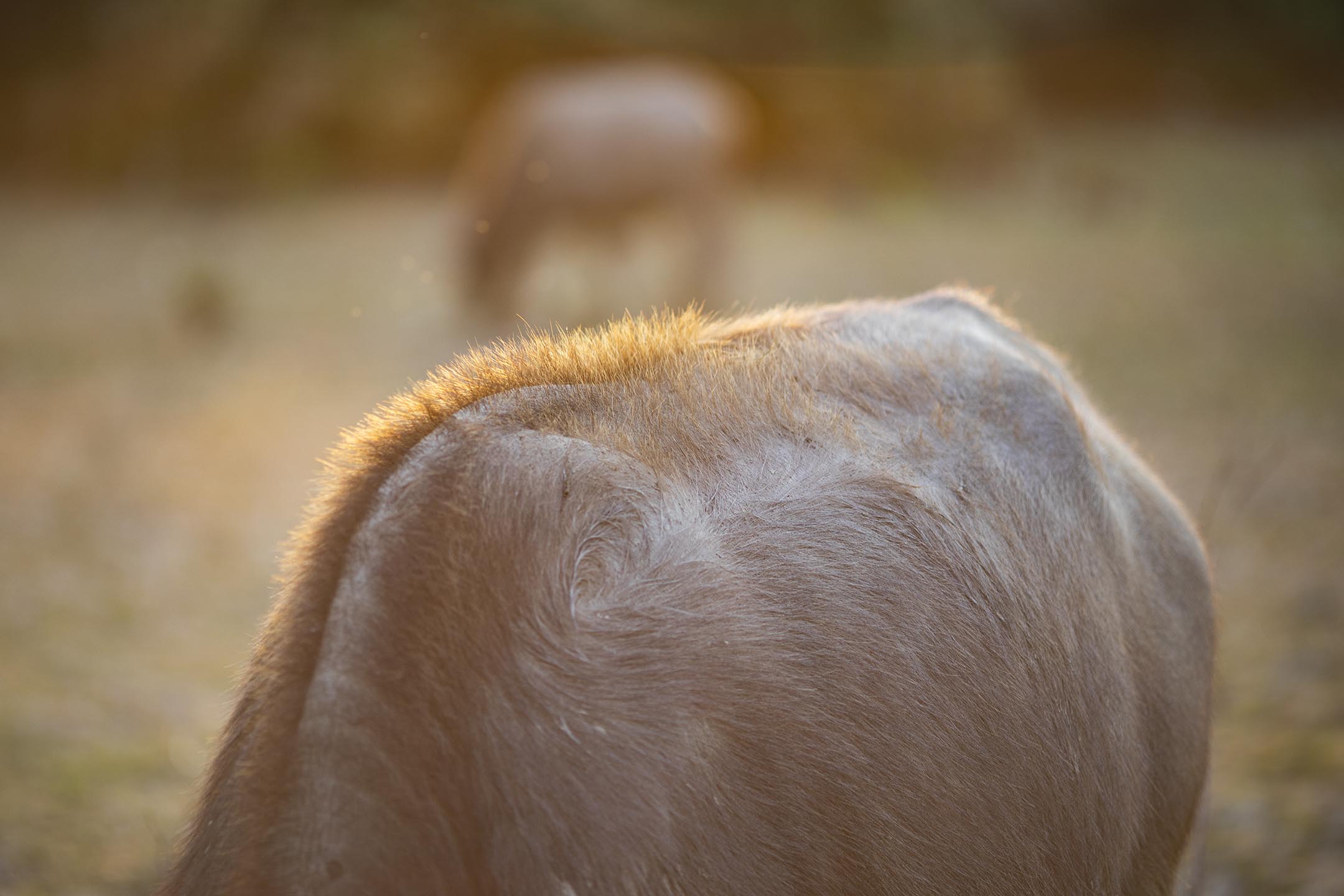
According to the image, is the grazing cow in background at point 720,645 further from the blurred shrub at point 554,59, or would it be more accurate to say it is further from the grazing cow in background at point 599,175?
the blurred shrub at point 554,59

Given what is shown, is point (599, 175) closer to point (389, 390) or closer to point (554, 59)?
point (389, 390)

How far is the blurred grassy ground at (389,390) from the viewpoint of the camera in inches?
116

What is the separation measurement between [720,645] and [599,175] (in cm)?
751

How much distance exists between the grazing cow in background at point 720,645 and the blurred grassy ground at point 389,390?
1025 mm

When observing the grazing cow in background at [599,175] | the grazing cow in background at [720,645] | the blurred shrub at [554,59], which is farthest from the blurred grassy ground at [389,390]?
the grazing cow in background at [720,645]

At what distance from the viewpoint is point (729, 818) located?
1172mm

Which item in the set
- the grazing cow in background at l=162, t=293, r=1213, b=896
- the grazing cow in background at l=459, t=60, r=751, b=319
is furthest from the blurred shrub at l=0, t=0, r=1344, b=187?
the grazing cow in background at l=162, t=293, r=1213, b=896

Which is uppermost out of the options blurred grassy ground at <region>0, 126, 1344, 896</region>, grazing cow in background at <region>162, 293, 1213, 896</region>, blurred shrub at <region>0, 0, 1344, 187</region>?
blurred shrub at <region>0, 0, 1344, 187</region>

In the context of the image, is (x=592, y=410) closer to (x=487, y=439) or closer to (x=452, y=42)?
(x=487, y=439)

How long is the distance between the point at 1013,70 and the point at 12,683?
15144 millimetres

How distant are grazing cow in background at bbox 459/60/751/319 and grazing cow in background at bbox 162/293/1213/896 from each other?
700 cm

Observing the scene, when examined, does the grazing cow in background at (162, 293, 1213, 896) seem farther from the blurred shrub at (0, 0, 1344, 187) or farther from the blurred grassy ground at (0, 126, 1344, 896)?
the blurred shrub at (0, 0, 1344, 187)

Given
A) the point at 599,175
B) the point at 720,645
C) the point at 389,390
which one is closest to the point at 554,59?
the point at 599,175

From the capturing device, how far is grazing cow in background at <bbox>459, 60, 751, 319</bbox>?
8266 mm
